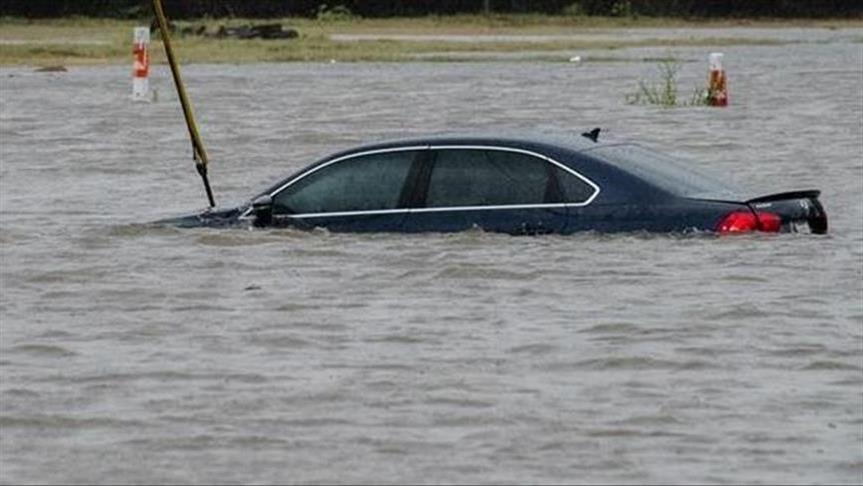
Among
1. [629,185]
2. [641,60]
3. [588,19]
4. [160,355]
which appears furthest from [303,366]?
[588,19]

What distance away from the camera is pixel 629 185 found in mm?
19672

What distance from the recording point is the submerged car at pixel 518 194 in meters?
19.7

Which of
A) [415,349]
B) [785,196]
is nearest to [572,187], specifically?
[785,196]

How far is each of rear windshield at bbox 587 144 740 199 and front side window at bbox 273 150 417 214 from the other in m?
1.32

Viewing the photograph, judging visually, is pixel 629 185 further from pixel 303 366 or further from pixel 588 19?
pixel 588 19

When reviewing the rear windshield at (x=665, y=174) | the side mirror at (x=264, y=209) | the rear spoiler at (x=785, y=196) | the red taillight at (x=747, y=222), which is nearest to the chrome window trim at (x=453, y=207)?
the side mirror at (x=264, y=209)

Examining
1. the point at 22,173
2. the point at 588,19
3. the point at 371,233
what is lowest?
the point at 588,19

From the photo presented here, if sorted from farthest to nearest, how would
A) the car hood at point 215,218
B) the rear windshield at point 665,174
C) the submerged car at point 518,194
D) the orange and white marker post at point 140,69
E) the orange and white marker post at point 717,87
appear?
1. the orange and white marker post at point 140,69
2. the orange and white marker post at point 717,87
3. the car hood at point 215,218
4. the rear windshield at point 665,174
5. the submerged car at point 518,194

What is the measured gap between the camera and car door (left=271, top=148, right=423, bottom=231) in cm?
2014

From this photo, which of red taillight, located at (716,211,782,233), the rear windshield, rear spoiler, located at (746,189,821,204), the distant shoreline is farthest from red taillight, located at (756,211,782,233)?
the distant shoreline

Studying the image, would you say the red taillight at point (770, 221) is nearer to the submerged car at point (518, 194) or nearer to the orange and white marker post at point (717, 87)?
the submerged car at point (518, 194)

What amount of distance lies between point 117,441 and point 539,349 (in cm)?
340

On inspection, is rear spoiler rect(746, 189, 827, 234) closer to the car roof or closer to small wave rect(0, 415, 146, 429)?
the car roof

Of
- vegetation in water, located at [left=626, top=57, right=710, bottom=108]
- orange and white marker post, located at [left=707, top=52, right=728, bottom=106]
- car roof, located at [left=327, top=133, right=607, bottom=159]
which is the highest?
car roof, located at [left=327, top=133, right=607, bottom=159]
